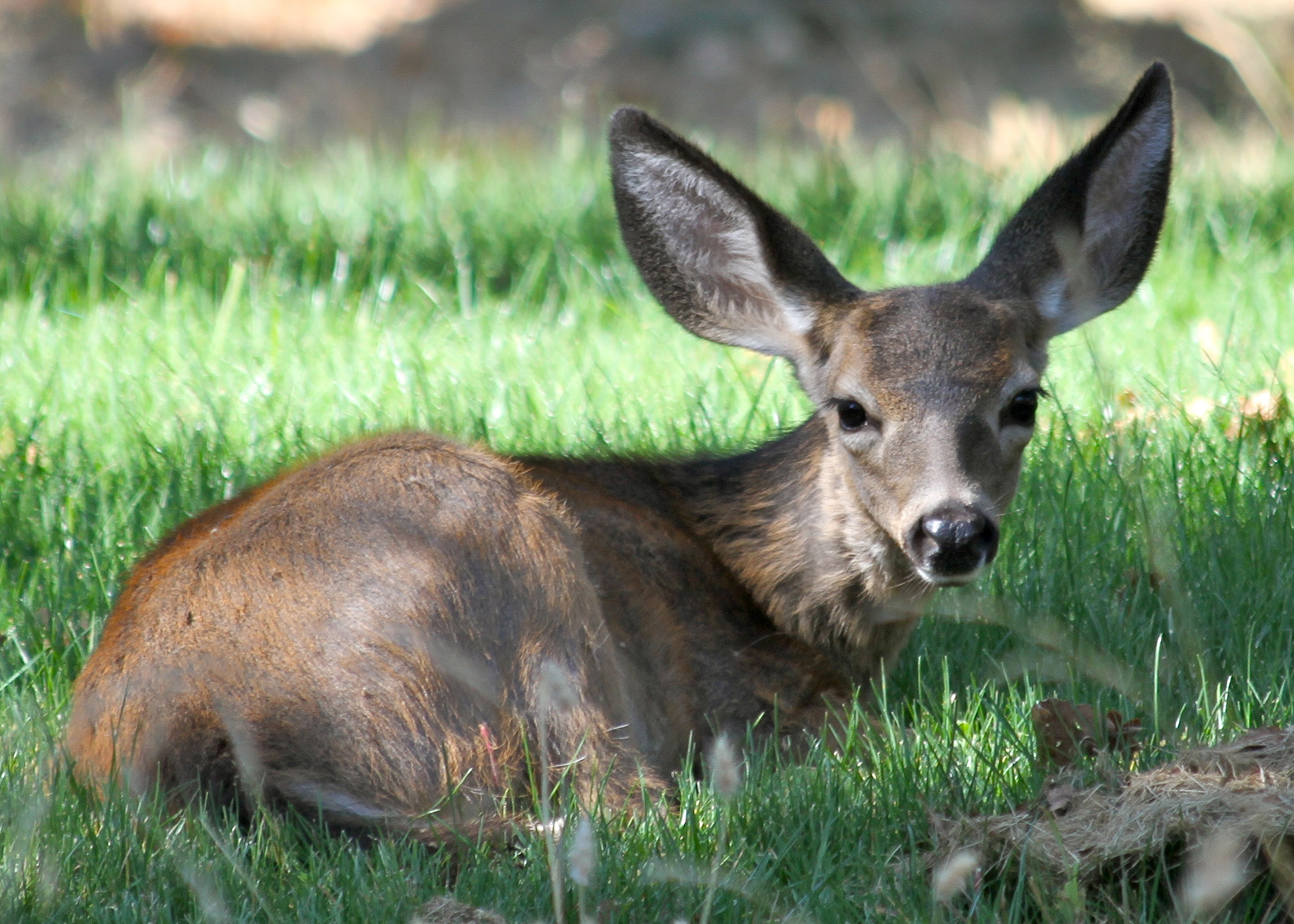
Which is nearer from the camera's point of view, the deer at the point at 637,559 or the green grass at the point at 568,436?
the green grass at the point at 568,436

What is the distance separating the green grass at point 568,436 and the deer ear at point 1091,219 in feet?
1.10

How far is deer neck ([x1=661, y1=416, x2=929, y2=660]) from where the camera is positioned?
13.0 feet

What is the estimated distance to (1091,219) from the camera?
4328mm

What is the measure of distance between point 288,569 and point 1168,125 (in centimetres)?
252

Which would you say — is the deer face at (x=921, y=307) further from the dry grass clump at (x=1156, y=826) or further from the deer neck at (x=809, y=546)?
the dry grass clump at (x=1156, y=826)

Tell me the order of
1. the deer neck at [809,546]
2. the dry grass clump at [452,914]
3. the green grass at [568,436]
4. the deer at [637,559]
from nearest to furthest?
the dry grass clump at [452,914] < the green grass at [568,436] < the deer at [637,559] < the deer neck at [809,546]

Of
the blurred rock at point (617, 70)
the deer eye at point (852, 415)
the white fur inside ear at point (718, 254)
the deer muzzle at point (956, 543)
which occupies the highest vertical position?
the blurred rock at point (617, 70)

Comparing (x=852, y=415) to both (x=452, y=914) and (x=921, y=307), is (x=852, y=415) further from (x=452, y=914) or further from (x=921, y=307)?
(x=452, y=914)

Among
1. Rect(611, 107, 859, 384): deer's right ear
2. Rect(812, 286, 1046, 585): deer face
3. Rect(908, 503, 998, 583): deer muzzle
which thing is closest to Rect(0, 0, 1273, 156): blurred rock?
Rect(611, 107, 859, 384): deer's right ear

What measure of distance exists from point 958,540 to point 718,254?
127 cm

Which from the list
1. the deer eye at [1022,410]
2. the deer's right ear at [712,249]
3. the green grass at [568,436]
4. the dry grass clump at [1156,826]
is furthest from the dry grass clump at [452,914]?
the deer's right ear at [712,249]

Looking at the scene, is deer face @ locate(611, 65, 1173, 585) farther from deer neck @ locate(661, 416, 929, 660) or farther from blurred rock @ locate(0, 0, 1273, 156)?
blurred rock @ locate(0, 0, 1273, 156)

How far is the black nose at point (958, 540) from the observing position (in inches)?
135

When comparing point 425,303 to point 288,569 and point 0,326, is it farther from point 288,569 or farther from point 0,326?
point 288,569
